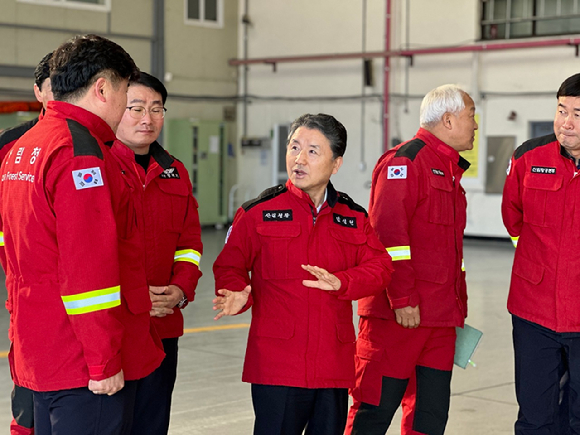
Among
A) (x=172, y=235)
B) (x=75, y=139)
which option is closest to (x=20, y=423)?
(x=172, y=235)

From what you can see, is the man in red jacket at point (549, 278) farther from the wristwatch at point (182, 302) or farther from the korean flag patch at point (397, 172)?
the wristwatch at point (182, 302)

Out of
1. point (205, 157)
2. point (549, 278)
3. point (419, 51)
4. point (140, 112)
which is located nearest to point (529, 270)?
point (549, 278)

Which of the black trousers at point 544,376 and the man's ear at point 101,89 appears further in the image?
the black trousers at point 544,376

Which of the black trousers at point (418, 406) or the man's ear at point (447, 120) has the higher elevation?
the man's ear at point (447, 120)

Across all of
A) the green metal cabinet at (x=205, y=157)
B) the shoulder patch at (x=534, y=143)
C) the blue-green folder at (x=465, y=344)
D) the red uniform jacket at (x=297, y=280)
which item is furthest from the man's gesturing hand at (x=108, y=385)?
the green metal cabinet at (x=205, y=157)

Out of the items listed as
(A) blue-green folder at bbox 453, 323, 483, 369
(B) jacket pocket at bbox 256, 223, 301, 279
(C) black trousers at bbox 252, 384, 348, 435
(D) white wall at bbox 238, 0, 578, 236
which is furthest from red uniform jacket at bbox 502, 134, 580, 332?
(D) white wall at bbox 238, 0, 578, 236

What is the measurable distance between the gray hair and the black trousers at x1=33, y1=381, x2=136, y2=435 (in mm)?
2200

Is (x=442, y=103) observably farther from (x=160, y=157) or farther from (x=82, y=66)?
(x=82, y=66)

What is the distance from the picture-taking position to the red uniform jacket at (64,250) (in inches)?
105

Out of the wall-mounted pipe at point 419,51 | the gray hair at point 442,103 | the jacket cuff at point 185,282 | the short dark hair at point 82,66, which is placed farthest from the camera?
the wall-mounted pipe at point 419,51

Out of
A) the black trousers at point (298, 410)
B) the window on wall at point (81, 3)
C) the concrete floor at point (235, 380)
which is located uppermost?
the window on wall at point (81, 3)

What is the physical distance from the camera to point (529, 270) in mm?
4207

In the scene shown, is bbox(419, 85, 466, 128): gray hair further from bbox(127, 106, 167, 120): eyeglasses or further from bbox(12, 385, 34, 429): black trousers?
bbox(12, 385, 34, 429): black trousers

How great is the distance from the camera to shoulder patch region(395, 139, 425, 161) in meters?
4.24
